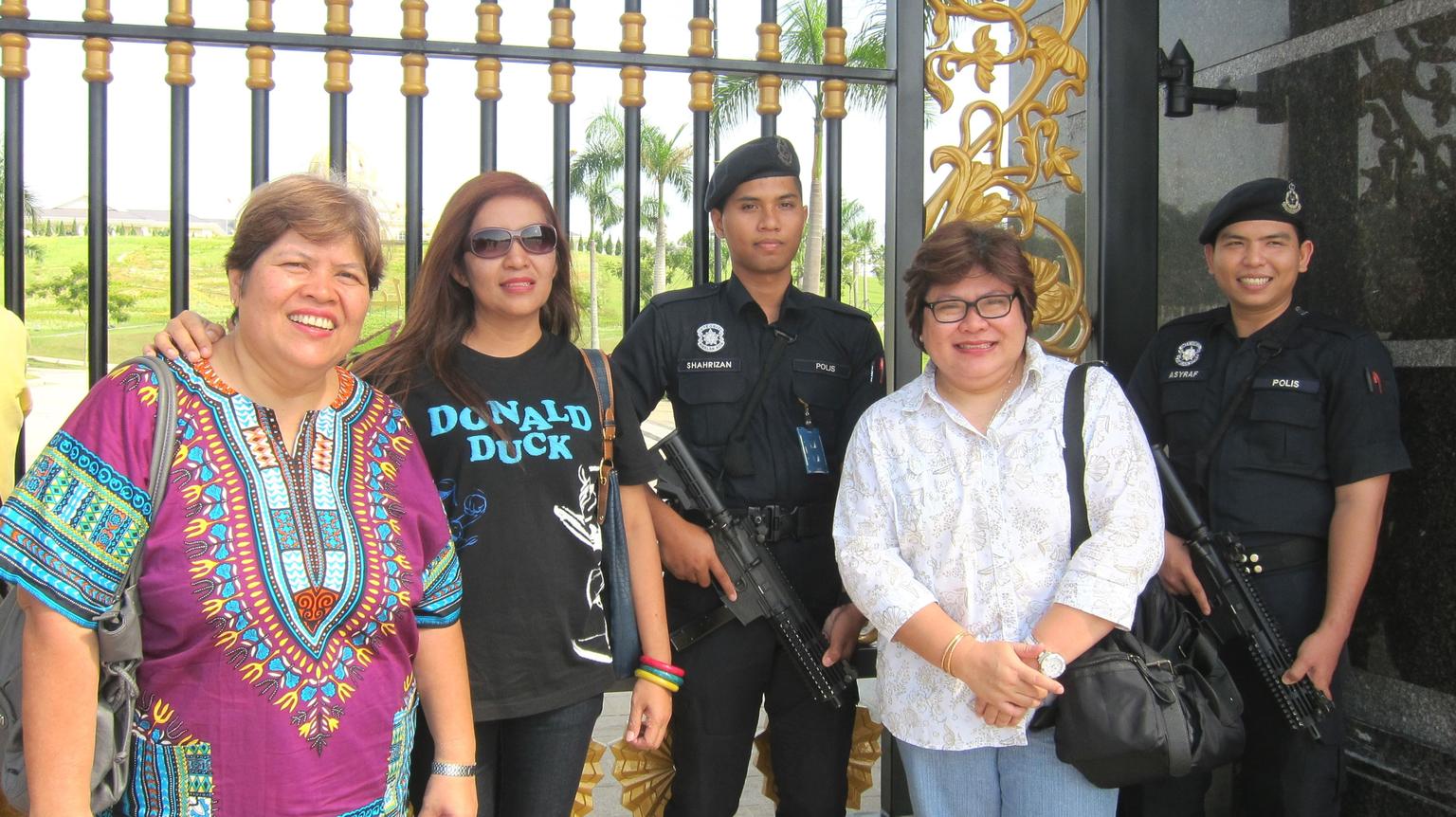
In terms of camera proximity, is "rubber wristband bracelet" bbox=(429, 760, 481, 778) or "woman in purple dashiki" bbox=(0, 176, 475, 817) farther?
"rubber wristband bracelet" bbox=(429, 760, 481, 778)

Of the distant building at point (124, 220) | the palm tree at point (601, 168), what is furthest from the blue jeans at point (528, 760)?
the palm tree at point (601, 168)

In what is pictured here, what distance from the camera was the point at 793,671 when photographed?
2.55 m

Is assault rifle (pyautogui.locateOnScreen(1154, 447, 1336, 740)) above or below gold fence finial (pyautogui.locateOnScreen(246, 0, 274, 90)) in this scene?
below

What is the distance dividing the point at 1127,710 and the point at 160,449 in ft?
5.20

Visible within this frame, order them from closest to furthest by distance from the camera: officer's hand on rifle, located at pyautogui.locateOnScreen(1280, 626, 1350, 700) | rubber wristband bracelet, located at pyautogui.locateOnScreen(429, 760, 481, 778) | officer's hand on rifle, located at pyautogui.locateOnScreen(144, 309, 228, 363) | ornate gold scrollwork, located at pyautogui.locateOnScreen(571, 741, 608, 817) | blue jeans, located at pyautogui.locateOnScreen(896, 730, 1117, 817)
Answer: officer's hand on rifle, located at pyautogui.locateOnScreen(144, 309, 228, 363)
rubber wristband bracelet, located at pyautogui.locateOnScreen(429, 760, 481, 778)
blue jeans, located at pyautogui.locateOnScreen(896, 730, 1117, 817)
officer's hand on rifle, located at pyautogui.locateOnScreen(1280, 626, 1350, 700)
ornate gold scrollwork, located at pyautogui.locateOnScreen(571, 741, 608, 817)

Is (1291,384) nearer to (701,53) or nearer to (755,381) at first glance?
(755,381)

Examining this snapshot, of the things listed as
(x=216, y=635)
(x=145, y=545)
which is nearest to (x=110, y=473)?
(x=145, y=545)

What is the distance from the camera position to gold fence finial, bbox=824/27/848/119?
291cm

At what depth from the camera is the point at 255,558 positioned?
1529 mm

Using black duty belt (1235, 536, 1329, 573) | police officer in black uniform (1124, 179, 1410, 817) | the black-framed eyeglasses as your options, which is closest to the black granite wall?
police officer in black uniform (1124, 179, 1410, 817)

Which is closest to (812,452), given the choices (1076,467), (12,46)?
(1076,467)

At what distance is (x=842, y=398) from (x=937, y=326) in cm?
59

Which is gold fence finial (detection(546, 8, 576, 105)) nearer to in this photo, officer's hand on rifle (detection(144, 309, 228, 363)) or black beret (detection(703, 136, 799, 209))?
black beret (detection(703, 136, 799, 209))

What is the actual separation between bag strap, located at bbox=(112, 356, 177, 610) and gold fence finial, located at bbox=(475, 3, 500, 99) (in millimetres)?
1383
